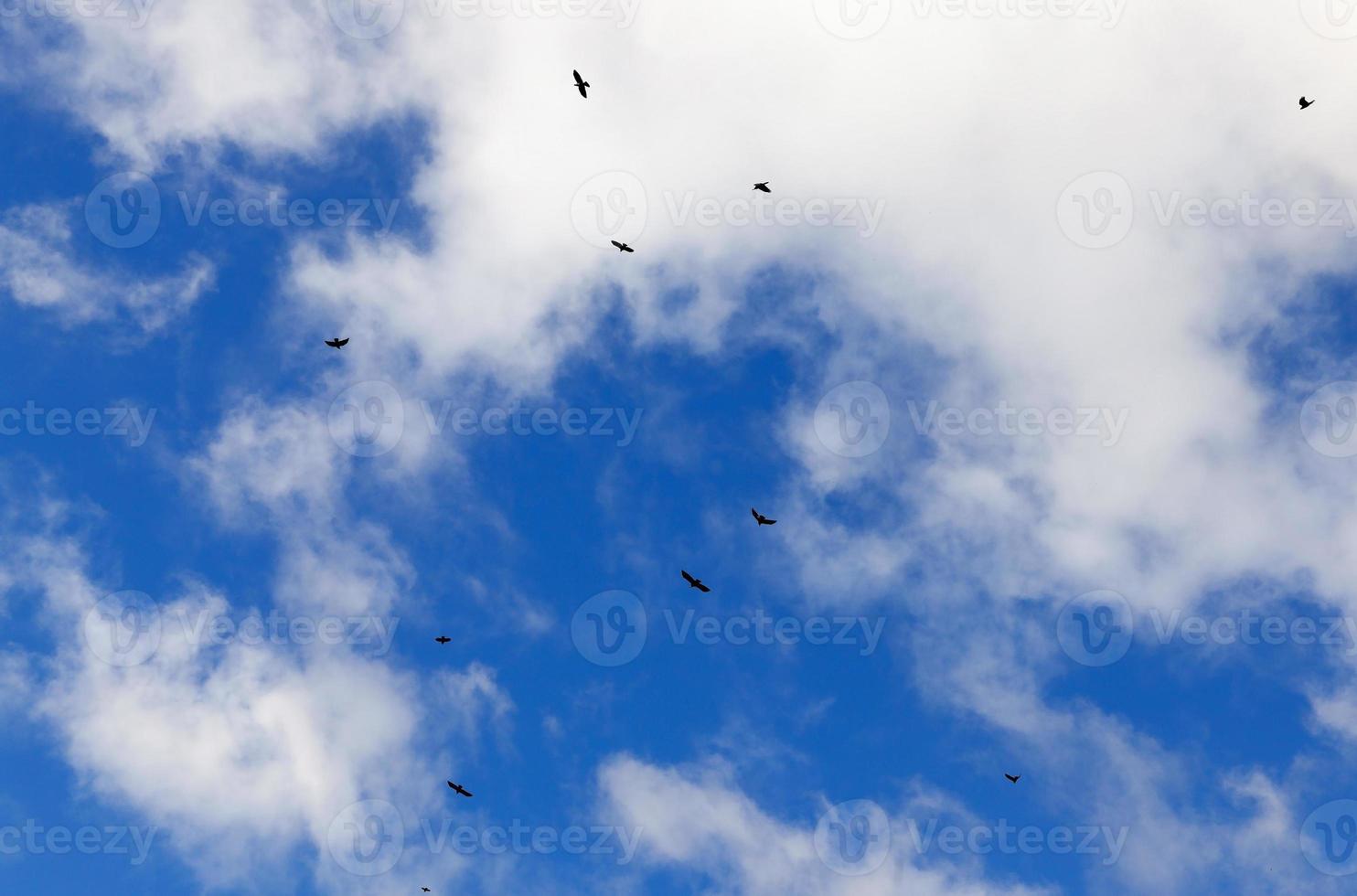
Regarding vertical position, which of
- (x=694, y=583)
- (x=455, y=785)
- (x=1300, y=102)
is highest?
(x=1300, y=102)

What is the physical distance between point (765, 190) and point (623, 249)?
42.1 feet

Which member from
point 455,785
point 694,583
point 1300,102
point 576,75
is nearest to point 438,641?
point 455,785

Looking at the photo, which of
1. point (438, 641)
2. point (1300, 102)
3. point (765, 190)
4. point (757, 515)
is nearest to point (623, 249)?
point (765, 190)

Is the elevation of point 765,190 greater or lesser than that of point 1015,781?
greater

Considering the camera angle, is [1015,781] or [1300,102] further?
[1015,781]

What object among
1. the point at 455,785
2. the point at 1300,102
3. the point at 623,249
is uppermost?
the point at 1300,102

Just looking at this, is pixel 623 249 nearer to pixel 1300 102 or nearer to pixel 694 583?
pixel 694 583

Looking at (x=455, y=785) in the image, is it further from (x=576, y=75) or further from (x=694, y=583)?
(x=576, y=75)

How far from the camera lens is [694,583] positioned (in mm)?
184125

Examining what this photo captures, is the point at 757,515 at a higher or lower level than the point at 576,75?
lower

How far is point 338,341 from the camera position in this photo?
19025 centimetres

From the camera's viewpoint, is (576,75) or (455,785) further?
(455,785)

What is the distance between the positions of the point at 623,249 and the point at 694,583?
2825cm

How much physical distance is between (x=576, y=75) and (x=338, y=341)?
99.7ft
